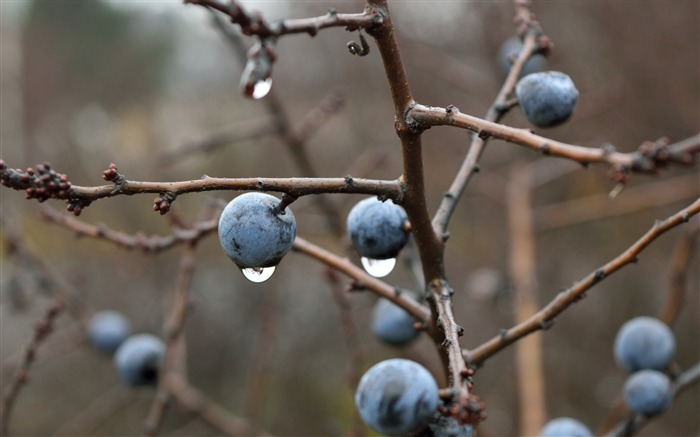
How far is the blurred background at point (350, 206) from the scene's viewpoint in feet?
17.2

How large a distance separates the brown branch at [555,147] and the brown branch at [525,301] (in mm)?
1847

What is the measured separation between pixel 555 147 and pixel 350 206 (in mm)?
6064

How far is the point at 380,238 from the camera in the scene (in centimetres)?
135

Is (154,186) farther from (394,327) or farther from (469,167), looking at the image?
(394,327)

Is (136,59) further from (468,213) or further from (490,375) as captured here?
(490,375)

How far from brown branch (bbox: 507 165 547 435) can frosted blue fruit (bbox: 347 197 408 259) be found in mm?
1440

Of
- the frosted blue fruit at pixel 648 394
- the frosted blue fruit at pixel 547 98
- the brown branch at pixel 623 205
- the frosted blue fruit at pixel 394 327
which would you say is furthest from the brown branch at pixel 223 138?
the brown branch at pixel 623 205

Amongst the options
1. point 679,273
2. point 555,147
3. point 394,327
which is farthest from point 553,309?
point 679,273

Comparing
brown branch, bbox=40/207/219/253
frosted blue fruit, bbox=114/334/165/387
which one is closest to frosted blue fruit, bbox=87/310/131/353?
frosted blue fruit, bbox=114/334/165/387

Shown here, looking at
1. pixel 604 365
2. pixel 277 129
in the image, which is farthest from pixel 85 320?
pixel 604 365

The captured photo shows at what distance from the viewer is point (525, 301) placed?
2.95 meters

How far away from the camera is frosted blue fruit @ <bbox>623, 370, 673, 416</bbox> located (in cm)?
177

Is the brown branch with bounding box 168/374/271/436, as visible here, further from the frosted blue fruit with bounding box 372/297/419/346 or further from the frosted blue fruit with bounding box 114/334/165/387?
the frosted blue fruit with bounding box 372/297/419/346

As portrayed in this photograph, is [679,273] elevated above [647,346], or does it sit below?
above
